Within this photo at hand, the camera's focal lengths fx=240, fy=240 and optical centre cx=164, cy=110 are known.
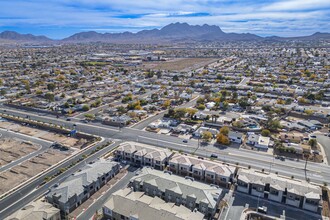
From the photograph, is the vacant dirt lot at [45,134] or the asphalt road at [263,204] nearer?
the asphalt road at [263,204]

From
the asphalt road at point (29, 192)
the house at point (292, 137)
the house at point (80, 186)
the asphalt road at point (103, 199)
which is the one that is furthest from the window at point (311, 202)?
the asphalt road at point (29, 192)

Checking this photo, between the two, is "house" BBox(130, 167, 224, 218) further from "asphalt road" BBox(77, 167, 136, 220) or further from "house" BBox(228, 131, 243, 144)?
"house" BBox(228, 131, 243, 144)

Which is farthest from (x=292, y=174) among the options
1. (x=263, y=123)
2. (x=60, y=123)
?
(x=60, y=123)

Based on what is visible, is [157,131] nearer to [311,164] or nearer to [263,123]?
[263,123]

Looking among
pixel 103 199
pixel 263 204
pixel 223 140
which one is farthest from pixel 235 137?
pixel 103 199

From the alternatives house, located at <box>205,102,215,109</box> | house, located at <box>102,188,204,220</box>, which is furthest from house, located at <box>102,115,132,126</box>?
house, located at <box>102,188,204,220</box>

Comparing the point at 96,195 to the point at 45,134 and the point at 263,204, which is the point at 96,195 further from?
the point at 45,134

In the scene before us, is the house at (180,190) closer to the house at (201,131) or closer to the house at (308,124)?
the house at (201,131)

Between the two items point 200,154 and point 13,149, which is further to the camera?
point 13,149
